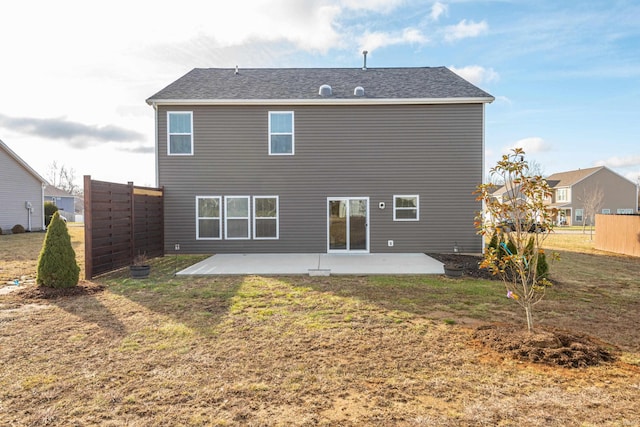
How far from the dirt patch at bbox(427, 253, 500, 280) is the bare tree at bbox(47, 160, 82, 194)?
63.0 m

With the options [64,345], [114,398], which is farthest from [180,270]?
[114,398]

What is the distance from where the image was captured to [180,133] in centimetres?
1207

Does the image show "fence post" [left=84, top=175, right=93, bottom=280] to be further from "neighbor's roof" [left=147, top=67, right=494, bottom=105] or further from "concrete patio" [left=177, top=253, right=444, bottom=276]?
"neighbor's roof" [left=147, top=67, right=494, bottom=105]

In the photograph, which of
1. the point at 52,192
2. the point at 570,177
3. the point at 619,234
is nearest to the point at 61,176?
the point at 52,192

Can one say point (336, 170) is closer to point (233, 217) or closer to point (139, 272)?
point (233, 217)

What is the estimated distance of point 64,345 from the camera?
4230mm

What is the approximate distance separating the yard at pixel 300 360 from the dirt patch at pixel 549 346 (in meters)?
0.12

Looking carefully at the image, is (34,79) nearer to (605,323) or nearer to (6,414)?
(6,414)

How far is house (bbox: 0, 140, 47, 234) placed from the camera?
20656 millimetres

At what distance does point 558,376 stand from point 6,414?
16.6ft

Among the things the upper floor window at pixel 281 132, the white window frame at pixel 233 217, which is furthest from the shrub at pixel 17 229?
the upper floor window at pixel 281 132

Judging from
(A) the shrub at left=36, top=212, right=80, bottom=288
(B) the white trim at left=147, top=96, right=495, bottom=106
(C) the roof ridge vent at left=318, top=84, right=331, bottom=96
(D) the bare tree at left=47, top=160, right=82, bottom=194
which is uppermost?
(D) the bare tree at left=47, top=160, right=82, bottom=194

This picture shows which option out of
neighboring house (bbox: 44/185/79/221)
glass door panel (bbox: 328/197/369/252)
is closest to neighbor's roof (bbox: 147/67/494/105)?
glass door panel (bbox: 328/197/369/252)

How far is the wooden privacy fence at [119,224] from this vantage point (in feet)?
26.7
